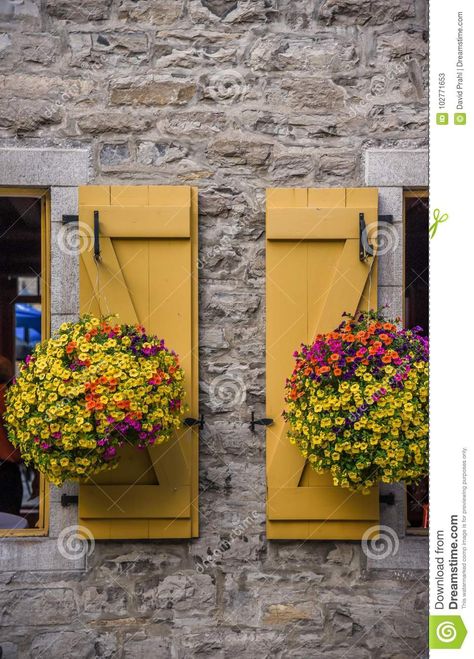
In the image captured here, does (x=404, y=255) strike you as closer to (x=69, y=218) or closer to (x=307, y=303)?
(x=307, y=303)

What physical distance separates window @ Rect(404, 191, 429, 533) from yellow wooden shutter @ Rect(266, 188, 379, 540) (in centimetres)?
26

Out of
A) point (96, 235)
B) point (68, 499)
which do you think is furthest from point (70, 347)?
point (68, 499)

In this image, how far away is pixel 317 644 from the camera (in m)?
4.09

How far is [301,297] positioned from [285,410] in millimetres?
604

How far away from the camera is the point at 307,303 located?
4.12 metres

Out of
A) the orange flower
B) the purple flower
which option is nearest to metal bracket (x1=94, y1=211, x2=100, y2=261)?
the orange flower

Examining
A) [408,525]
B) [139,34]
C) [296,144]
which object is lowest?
[408,525]

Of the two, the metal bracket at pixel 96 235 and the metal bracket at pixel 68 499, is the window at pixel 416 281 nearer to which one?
the metal bracket at pixel 96 235

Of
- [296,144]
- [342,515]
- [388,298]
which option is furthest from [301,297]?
[342,515]

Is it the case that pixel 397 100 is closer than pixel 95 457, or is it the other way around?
pixel 95 457

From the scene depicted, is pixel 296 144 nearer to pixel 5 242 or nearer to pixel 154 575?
pixel 5 242
